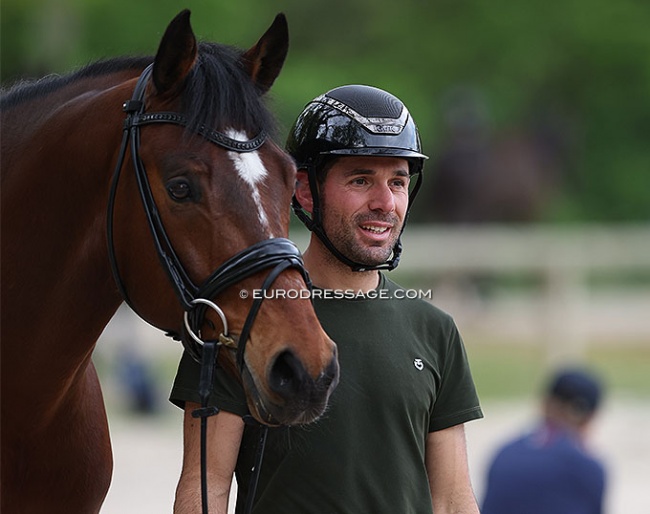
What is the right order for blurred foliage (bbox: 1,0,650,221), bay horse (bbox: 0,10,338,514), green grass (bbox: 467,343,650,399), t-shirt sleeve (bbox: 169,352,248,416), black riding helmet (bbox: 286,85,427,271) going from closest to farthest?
bay horse (bbox: 0,10,338,514) < t-shirt sleeve (bbox: 169,352,248,416) < black riding helmet (bbox: 286,85,427,271) < green grass (bbox: 467,343,650,399) < blurred foliage (bbox: 1,0,650,221)

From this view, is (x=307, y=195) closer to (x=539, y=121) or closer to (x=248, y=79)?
(x=248, y=79)

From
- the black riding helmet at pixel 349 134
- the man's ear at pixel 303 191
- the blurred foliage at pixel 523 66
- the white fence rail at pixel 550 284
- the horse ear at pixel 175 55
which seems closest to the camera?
the horse ear at pixel 175 55

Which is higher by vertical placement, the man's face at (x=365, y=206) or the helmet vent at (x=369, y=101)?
the helmet vent at (x=369, y=101)

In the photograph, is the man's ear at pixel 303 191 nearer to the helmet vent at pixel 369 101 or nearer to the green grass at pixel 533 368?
the helmet vent at pixel 369 101

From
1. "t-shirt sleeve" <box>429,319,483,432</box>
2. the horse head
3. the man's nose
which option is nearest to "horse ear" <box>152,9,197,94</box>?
the horse head

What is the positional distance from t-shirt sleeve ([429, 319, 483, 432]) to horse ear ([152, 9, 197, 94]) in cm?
100

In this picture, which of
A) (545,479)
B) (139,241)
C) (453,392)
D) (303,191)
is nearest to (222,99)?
(139,241)

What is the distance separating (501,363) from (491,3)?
23.3 ft

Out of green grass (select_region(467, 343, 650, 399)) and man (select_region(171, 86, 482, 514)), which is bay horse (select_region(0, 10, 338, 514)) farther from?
green grass (select_region(467, 343, 650, 399))

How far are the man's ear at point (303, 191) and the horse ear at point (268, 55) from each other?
0.29 metres

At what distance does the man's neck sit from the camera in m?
3.37

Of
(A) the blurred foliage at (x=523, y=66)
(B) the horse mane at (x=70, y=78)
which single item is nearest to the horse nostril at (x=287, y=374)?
(B) the horse mane at (x=70, y=78)

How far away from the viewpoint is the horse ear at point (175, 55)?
2.99m

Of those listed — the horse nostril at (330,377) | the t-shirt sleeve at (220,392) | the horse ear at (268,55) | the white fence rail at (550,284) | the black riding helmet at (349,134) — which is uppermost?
the white fence rail at (550,284)
